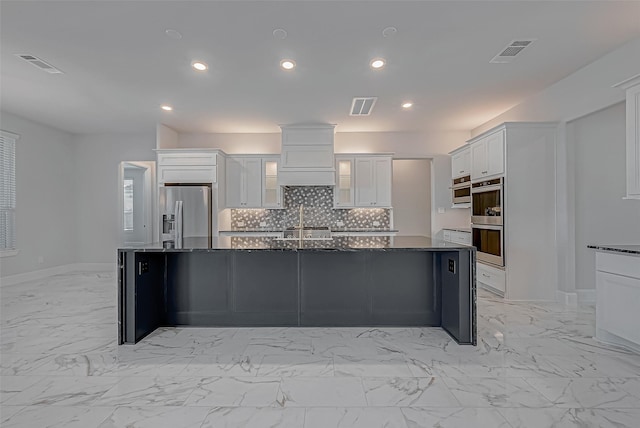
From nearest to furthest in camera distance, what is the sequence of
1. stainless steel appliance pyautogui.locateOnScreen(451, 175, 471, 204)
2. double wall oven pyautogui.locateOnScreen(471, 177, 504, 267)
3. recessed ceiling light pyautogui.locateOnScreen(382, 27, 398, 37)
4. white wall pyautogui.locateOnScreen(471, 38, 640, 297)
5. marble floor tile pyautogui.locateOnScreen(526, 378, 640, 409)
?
marble floor tile pyautogui.locateOnScreen(526, 378, 640, 409) < recessed ceiling light pyautogui.locateOnScreen(382, 27, 398, 37) < white wall pyautogui.locateOnScreen(471, 38, 640, 297) < double wall oven pyautogui.locateOnScreen(471, 177, 504, 267) < stainless steel appliance pyautogui.locateOnScreen(451, 175, 471, 204)

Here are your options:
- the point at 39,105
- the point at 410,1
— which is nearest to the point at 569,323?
the point at 410,1

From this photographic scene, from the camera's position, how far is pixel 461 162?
6176 millimetres

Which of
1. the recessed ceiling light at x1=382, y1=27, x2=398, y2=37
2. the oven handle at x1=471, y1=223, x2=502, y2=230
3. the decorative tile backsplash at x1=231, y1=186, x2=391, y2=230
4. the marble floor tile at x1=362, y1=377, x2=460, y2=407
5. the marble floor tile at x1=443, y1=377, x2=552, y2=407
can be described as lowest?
the marble floor tile at x1=443, y1=377, x2=552, y2=407

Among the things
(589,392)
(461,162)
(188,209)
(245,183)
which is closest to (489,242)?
(461,162)

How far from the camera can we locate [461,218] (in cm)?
707

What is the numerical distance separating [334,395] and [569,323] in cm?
293

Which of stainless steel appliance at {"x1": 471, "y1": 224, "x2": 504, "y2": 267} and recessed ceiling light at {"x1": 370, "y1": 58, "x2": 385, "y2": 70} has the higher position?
recessed ceiling light at {"x1": 370, "y1": 58, "x2": 385, "y2": 70}

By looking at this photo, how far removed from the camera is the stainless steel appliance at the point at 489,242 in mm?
4750

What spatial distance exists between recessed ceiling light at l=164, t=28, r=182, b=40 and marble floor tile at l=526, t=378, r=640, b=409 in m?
3.94

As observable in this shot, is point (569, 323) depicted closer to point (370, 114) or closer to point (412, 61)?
point (412, 61)

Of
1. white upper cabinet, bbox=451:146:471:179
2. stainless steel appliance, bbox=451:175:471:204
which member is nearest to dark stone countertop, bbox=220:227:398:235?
stainless steel appliance, bbox=451:175:471:204

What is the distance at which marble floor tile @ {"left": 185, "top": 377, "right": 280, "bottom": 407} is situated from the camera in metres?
2.16

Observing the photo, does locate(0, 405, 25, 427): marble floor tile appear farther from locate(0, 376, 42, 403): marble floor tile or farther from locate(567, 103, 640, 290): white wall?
locate(567, 103, 640, 290): white wall

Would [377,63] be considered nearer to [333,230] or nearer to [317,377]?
[317,377]
